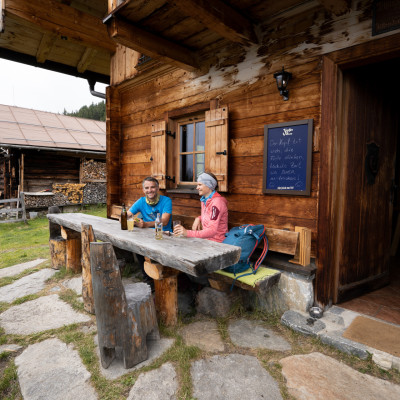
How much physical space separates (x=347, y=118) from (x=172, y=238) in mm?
2247

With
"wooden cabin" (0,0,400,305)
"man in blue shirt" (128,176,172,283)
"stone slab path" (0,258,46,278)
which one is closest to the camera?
"wooden cabin" (0,0,400,305)

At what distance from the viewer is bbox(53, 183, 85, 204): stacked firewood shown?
12311 millimetres

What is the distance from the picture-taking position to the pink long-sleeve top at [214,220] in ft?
9.48

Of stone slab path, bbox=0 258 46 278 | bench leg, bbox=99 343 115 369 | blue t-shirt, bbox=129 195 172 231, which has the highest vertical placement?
blue t-shirt, bbox=129 195 172 231

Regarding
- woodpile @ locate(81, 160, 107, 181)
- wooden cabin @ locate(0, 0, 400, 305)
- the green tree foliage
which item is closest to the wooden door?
wooden cabin @ locate(0, 0, 400, 305)

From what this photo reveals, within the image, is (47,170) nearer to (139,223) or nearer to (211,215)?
(139,223)

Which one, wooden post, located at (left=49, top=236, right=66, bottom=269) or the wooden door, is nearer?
the wooden door

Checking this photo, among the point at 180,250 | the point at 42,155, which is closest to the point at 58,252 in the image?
the point at 180,250

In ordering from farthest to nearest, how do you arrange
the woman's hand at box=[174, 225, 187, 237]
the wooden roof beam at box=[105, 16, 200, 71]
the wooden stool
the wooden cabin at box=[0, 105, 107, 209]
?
the wooden cabin at box=[0, 105, 107, 209]
the wooden roof beam at box=[105, 16, 200, 71]
the woman's hand at box=[174, 225, 187, 237]
the wooden stool

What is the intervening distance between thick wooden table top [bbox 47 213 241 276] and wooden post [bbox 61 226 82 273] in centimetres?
121

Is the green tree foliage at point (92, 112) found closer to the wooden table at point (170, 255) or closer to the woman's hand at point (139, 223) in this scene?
the woman's hand at point (139, 223)

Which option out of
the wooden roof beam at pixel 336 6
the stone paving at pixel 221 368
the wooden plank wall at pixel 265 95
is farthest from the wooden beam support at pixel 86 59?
the stone paving at pixel 221 368

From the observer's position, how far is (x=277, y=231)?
299 centimetres

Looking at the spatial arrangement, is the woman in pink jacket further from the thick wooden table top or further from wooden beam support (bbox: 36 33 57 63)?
wooden beam support (bbox: 36 33 57 63)
